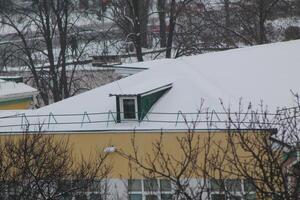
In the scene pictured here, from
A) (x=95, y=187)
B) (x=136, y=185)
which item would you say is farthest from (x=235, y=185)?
(x=136, y=185)

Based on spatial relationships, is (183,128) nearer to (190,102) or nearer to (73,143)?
(190,102)

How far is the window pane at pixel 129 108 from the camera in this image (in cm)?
1905

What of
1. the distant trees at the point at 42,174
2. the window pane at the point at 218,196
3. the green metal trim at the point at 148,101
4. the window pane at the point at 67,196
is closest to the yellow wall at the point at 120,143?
the distant trees at the point at 42,174

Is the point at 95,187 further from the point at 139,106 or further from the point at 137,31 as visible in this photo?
the point at 137,31

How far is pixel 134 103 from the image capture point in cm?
1897

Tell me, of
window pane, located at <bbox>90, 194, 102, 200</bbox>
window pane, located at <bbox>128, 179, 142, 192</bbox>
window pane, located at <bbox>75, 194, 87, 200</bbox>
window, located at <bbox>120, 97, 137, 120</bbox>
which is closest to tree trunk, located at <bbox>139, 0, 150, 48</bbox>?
window, located at <bbox>120, 97, 137, 120</bbox>

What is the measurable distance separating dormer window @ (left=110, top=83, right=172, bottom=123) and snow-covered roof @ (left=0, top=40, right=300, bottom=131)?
21 centimetres

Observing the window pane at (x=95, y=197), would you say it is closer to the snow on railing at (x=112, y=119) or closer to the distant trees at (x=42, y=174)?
the distant trees at (x=42, y=174)

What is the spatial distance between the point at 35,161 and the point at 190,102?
569 cm

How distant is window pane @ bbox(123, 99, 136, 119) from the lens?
62.5ft

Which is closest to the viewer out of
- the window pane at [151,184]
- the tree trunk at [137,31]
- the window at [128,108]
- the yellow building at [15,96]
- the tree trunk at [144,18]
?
the window pane at [151,184]

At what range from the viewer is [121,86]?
21766 mm

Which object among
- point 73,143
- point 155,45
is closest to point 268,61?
point 73,143

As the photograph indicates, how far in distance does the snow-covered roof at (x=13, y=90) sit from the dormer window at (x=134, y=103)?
34.4 feet
